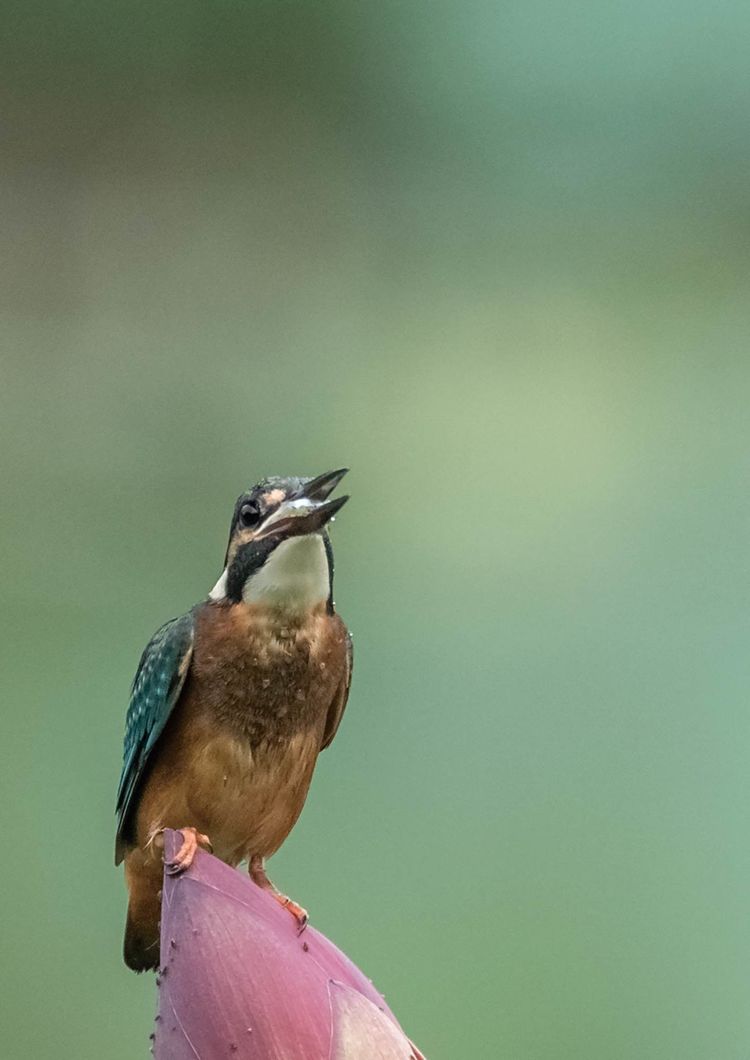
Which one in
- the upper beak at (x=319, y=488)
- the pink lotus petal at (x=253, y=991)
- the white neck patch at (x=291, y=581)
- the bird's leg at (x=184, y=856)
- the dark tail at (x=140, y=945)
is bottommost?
the dark tail at (x=140, y=945)

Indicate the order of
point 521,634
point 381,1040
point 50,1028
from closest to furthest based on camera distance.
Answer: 1. point 381,1040
2. point 50,1028
3. point 521,634

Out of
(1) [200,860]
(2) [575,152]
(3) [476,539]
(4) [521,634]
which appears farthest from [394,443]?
(1) [200,860]

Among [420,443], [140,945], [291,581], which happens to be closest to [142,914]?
[140,945]

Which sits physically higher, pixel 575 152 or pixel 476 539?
Answer: pixel 575 152

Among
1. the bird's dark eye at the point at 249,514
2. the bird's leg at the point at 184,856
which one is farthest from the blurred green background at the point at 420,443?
the bird's leg at the point at 184,856

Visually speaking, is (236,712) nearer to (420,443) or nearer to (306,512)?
(306,512)

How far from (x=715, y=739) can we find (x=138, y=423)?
737 mm

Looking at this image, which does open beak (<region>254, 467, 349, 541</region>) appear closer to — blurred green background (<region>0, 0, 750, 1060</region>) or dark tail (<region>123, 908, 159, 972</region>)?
dark tail (<region>123, 908, 159, 972</region>)

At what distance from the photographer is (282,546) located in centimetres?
60

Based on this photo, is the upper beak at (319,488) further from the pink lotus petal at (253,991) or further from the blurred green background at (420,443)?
the blurred green background at (420,443)

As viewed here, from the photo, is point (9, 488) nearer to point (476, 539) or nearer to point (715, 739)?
point (476, 539)

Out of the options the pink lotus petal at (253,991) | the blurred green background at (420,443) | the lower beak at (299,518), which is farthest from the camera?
the blurred green background at (420,443)

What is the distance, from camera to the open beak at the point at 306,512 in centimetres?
56

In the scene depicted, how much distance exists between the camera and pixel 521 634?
1.41 m
